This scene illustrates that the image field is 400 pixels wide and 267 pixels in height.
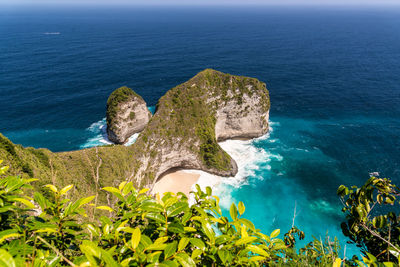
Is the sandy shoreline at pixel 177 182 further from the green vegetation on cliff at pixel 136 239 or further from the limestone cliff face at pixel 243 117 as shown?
the green vegetation on cliff at pixel 136 239

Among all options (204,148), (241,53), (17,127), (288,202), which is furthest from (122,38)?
(288,202)

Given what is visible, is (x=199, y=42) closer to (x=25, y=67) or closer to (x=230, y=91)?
(x=25, y=67)

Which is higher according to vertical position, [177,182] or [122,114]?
[122,114]

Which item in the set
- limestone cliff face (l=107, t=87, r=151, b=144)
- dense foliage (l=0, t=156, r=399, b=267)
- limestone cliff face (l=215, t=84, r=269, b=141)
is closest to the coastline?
limestone cliff face (l=215, t=84, r=269, b=141)

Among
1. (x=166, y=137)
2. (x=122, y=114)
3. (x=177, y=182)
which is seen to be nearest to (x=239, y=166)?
(x=177, y=182)

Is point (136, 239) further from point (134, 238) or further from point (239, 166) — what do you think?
point (239, 166)

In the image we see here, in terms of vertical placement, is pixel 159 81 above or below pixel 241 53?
below
